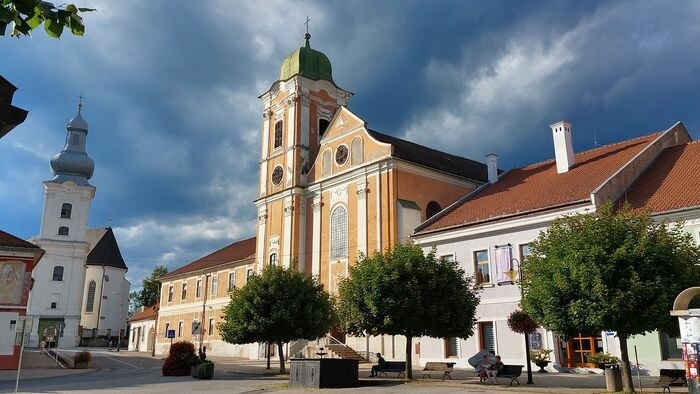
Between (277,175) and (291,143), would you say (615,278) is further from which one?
(277,175)

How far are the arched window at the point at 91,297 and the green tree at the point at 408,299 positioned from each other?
2493 inches

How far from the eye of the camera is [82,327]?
73.0 meters

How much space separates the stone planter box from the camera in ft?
61.3

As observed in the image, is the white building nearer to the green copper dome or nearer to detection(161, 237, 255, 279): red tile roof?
the green copper dome

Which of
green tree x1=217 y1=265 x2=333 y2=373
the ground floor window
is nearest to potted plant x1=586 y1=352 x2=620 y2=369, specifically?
the ground floor window

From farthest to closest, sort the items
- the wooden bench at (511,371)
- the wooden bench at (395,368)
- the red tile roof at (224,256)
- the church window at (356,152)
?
the red tile roof at (224,256)
the church window at (356,152)
the wooden bench at (395,368)
the wooden bench at (511,371)

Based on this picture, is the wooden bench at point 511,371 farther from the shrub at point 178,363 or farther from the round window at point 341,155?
the round window at point 341,155

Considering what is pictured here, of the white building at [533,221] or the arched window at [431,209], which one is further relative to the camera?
the arched window at [431,209]

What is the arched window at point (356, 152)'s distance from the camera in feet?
120

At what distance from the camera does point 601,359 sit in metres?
22.0

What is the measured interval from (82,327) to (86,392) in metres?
61.8

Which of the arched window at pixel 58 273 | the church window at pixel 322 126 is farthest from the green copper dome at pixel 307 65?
the arched window at pixel 58 273

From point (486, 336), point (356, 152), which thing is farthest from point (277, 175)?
Result: point (486, 336)

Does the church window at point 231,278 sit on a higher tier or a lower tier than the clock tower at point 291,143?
lower
